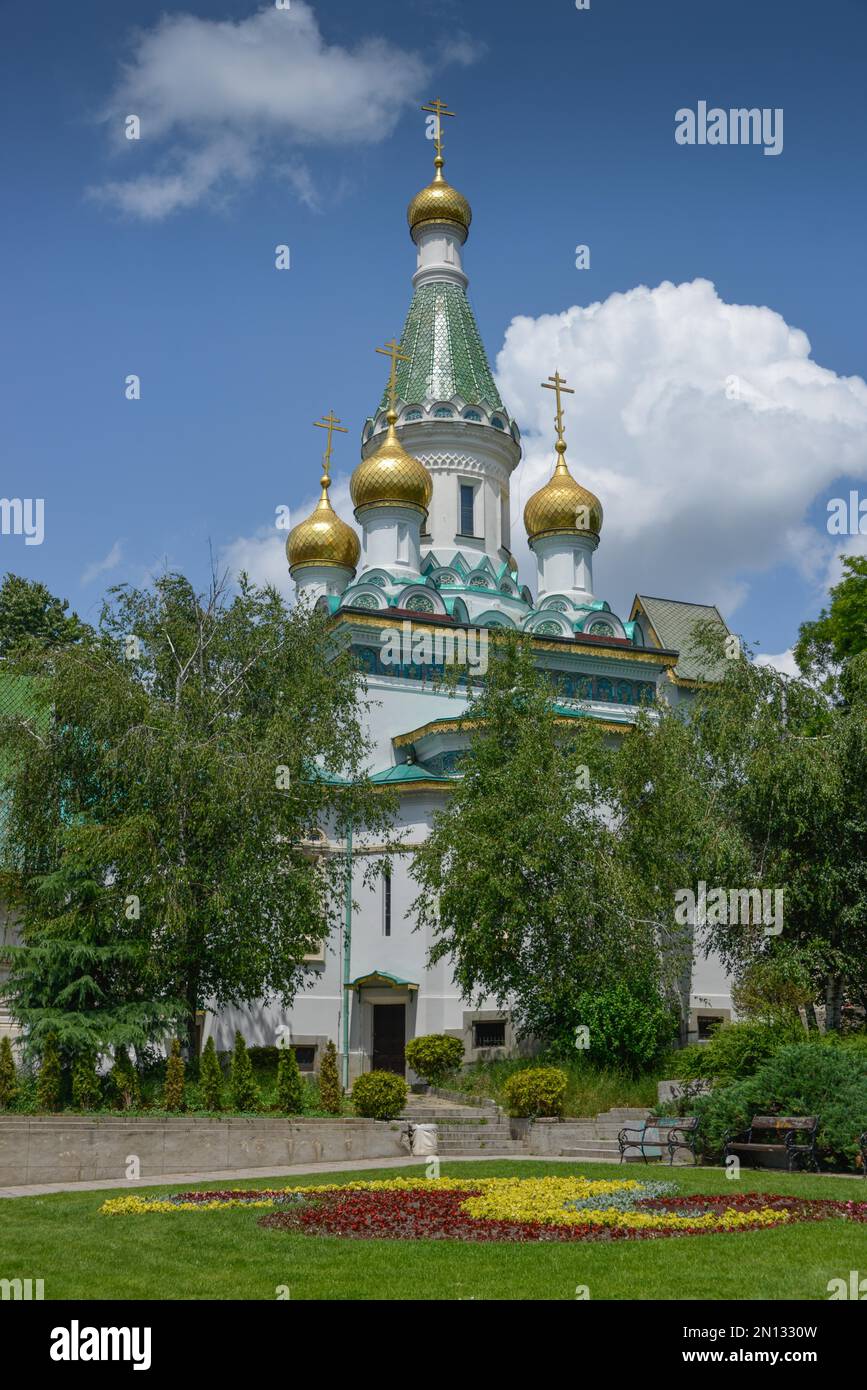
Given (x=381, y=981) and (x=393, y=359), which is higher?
(x=393, y=359)

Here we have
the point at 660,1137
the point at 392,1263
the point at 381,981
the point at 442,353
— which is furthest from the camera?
the point at 442,353

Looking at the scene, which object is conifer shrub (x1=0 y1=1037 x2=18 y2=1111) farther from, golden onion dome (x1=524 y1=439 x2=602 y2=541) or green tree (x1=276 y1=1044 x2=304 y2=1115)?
golden onion dome (x1=524 y1=439 x2=602 y2=541)

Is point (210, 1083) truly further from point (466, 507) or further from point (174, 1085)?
point (466, 507)

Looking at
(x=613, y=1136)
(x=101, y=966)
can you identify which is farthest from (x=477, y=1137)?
(x=101, y=966)

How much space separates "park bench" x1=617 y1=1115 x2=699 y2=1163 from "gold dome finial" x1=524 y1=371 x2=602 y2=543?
2268 cm

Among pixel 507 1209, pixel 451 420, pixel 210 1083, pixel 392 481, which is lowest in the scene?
pixel 507 1209

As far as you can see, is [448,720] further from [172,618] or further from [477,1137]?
[477,1137]

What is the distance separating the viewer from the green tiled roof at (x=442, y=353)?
Answer: 3922 centimetres

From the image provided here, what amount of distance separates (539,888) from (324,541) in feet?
59.7

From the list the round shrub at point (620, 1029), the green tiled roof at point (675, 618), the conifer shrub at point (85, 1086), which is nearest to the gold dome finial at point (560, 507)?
the green tiled roof at point (675, 618)

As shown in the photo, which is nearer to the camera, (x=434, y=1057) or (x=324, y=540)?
(x=434, y=1057)

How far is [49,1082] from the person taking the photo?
16.6 m

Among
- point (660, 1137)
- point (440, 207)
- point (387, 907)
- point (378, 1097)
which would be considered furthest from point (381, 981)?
point (440, 207)

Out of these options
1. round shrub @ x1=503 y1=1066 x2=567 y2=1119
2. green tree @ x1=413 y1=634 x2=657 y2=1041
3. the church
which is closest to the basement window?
the church
